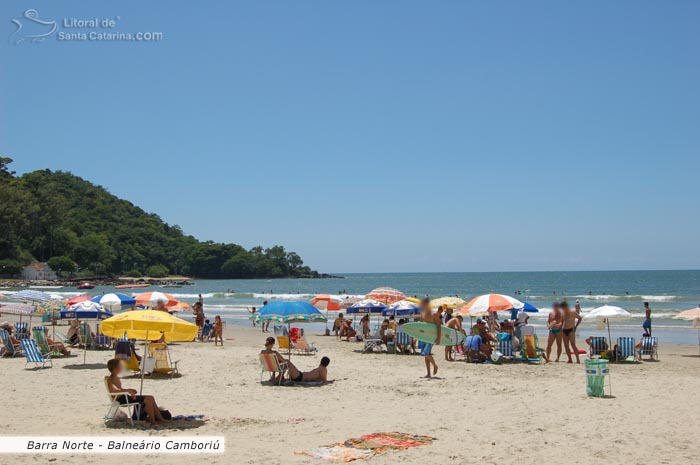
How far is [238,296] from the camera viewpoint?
7294 cm

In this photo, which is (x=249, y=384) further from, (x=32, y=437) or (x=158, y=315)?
(x=32, y=437)

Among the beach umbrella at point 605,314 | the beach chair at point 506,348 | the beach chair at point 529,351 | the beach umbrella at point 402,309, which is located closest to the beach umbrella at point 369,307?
the beach umbrella at point 402,309

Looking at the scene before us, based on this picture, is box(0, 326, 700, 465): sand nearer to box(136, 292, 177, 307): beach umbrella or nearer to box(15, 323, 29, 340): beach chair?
box(15, 323, 29, 340): beach chair

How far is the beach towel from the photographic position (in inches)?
263

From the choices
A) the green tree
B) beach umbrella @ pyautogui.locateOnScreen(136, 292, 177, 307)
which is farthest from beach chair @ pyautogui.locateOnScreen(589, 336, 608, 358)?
the green tree

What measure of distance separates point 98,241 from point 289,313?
373 ft

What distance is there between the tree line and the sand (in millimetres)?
95265

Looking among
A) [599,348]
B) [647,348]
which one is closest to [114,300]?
[599,348]

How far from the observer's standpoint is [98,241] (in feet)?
380

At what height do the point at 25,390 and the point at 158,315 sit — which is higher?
the point at 158,315

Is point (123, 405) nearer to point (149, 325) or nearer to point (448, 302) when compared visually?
point (149, 325)

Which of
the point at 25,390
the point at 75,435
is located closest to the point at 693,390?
the point at 75,435

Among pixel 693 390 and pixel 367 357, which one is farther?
pixel 367 357

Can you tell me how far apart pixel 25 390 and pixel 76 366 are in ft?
10.4
